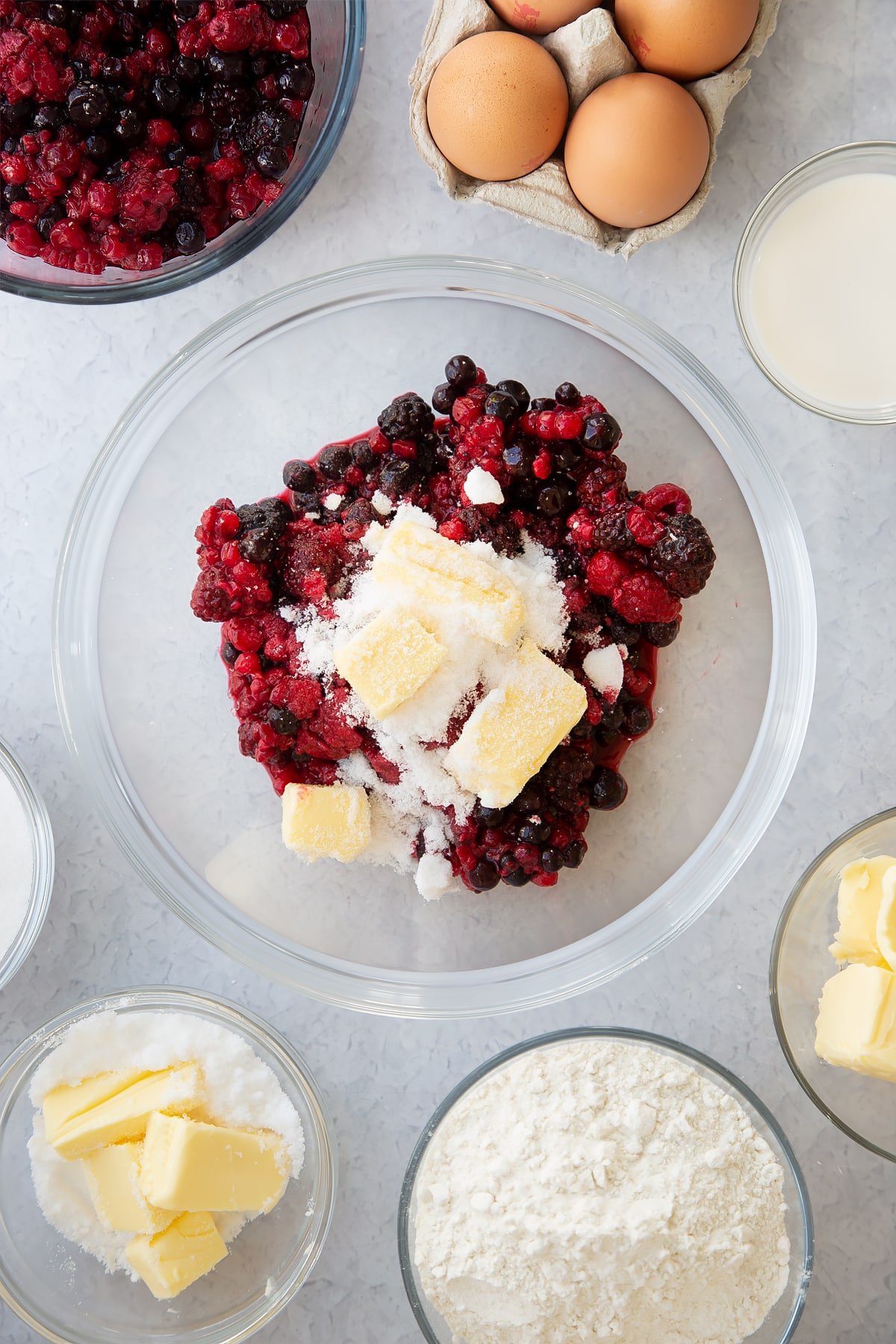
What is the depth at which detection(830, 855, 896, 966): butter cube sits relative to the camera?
1.74 meters

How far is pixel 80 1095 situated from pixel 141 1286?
41 centimetres

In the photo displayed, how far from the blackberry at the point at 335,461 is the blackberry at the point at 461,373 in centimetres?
22

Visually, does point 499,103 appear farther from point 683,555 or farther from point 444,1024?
point 444,1024

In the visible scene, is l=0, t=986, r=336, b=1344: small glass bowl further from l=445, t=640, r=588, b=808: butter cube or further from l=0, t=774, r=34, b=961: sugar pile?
l=445, t=640, r=588, b=808: butter cube

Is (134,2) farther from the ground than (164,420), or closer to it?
farther from the ground

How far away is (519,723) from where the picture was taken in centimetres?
167

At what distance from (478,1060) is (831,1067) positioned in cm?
64

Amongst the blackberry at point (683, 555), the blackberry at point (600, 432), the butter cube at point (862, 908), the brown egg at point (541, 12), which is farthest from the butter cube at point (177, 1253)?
the brown egg at point (541, 12)

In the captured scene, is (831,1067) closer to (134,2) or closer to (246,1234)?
(246,1234)

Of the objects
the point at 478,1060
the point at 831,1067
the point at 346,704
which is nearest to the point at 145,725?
the point at 346,704

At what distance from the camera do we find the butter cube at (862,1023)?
166 cm

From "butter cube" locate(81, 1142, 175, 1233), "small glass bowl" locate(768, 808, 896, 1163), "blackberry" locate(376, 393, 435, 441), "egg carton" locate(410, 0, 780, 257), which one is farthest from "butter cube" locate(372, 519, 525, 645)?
"butter cube" locate(81, 1142, 175, 1233)

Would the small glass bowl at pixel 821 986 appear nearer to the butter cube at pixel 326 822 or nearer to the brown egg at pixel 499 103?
the butter cube at pixel 326 822

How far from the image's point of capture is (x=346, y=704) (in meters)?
1.73
